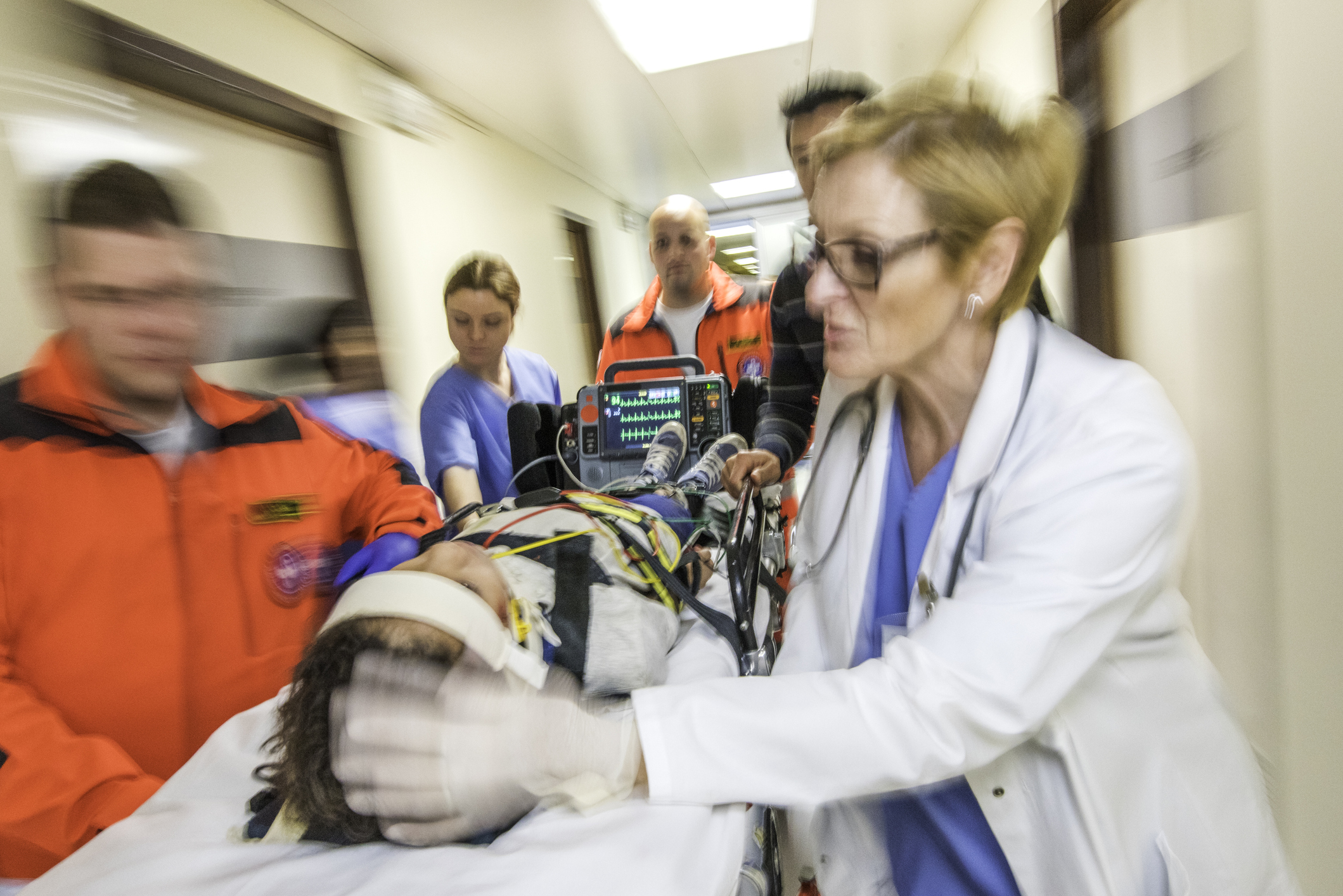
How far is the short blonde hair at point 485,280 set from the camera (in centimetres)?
278

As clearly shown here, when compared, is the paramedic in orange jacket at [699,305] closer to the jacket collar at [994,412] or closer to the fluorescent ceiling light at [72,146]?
the fluorescent ceiling light at [72,146]

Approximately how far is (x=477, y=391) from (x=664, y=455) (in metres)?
1.08

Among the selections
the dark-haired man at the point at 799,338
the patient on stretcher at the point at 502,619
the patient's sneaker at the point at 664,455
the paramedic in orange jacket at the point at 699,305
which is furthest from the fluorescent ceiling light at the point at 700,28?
the patient on stretcher at the point at 502,619

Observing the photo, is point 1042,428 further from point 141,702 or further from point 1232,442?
point 141,702

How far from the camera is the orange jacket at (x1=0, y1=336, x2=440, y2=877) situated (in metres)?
0.95

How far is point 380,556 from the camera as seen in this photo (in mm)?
1321

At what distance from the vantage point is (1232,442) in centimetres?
142

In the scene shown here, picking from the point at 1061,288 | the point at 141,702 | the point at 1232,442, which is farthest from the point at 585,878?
the point at 1061,288

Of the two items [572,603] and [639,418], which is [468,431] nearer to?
[639,418]

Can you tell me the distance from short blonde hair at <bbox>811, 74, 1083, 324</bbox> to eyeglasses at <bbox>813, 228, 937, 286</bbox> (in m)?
0.03

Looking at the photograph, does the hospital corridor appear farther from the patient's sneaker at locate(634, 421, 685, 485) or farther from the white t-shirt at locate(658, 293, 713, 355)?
the white t-shirt at locate(658, 293, 713, 355)

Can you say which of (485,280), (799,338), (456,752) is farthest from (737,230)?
(456,752)

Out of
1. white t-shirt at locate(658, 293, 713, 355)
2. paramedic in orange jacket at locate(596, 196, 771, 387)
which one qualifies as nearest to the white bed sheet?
paramedic in orange jacket at locate(596, 196, 771, 387)

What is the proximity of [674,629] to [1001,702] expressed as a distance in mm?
623
